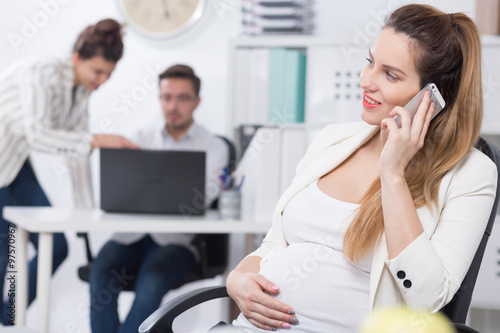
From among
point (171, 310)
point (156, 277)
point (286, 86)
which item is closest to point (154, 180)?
point (156, 277)

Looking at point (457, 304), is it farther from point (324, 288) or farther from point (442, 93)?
point (442, 93)

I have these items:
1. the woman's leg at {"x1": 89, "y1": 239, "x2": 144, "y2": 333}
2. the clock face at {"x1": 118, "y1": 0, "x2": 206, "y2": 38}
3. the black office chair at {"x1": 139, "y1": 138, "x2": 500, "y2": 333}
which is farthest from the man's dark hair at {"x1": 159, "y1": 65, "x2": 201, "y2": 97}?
the black office chair at {"x1": 139, "y1": 138, "x2": 500, "y2": 333}

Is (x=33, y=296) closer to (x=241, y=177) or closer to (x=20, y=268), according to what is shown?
(x=20, y=268)

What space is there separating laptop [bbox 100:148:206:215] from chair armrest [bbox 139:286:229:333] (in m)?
0.92

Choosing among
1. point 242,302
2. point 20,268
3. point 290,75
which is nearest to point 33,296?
point 20,268

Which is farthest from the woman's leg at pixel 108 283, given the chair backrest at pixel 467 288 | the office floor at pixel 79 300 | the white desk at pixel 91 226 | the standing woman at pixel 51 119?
the chair backrest at pixel 467 288

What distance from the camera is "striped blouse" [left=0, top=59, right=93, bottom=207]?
2.52 metres

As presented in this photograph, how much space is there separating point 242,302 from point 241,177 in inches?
42.7

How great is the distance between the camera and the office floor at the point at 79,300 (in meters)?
3.32

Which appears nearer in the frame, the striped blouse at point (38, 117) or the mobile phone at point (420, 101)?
the mobile phone at point (420, 101)

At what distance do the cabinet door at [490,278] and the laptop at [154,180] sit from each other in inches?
42.5

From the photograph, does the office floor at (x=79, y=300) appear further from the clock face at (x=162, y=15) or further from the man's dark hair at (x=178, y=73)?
the clock face at (x=162, y=15)

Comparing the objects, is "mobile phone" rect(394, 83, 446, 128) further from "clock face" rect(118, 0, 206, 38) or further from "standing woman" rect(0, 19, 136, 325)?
"clock face" rect(118, 0, 206, 38)

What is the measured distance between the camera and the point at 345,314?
1.17m
